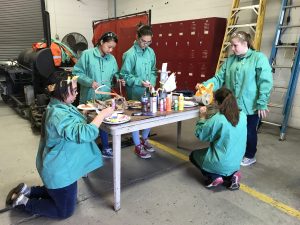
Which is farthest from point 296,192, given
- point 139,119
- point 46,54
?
point 46,54

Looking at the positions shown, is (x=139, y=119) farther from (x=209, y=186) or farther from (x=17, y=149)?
(x=17, y=149)

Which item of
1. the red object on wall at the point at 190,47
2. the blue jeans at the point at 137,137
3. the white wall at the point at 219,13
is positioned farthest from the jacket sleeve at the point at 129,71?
the white wall at the point at 219,13

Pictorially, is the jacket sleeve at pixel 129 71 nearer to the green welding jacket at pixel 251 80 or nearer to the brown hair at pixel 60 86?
the green welding jacket at pixel 251 80

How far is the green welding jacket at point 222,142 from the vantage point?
219cm

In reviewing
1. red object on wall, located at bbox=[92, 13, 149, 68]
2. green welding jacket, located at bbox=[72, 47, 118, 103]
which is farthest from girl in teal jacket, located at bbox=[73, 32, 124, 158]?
red object on wall, located at bbox=[92, 13, 149, 68]

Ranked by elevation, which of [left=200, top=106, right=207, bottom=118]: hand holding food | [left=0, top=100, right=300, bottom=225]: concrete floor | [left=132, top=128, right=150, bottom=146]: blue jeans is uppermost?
[left=200, top=106, right=207, bottom=118]: hand holding food

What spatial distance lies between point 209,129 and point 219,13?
3.63 m

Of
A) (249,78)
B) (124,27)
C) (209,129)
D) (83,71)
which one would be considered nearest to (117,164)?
(209,129)

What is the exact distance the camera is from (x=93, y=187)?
2412mm

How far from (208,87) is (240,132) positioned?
23.6 inches

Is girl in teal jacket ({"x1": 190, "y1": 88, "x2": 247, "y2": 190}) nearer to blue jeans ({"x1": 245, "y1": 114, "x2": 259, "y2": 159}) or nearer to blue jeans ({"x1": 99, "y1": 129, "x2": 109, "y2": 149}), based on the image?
blue jeans ({"x1": 245, "y1": 114, "x2": 259, "y2": 159})

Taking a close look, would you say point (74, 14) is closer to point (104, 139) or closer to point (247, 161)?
point (104, 139)

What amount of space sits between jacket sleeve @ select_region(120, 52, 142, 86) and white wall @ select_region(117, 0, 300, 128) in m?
2.66

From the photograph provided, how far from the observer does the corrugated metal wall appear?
682 cm
